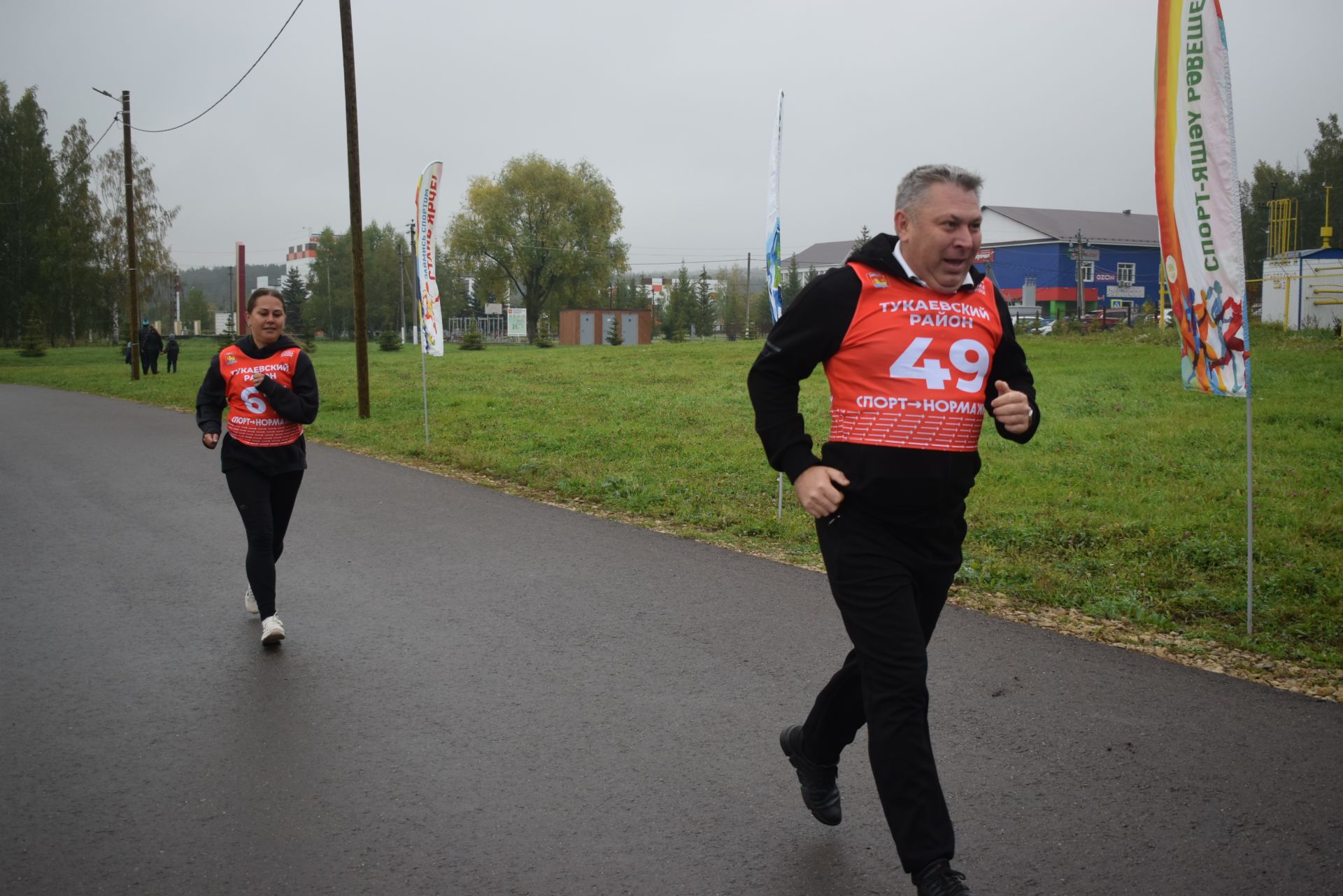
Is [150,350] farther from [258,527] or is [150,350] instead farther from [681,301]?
[681,301]

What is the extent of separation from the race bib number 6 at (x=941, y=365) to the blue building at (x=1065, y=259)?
80.1 meters

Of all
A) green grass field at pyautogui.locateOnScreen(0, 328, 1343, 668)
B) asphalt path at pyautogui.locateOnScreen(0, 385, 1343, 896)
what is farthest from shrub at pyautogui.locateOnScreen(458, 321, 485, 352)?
asphalt path at pyautogui.locateOnScreen(0, 385, 1343, 896)

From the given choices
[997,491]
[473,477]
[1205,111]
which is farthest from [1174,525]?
[473,477]

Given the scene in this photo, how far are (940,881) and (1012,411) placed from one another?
1273 mm

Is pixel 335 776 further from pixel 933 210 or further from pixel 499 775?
pixel 933 210

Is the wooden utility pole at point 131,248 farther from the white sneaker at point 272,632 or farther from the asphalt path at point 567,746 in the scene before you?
the white sneaker at point 272,632

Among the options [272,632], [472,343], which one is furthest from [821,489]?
[472,343]

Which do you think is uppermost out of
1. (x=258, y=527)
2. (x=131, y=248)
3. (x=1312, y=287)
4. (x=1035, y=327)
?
(x=131, y=248)

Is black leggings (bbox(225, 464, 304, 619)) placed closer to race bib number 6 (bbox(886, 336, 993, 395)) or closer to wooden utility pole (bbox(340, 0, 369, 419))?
race bib number 6 (bbox(886, 336, 993, 395))

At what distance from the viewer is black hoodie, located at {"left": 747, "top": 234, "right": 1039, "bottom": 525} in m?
3.09

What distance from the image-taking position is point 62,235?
6556 cm

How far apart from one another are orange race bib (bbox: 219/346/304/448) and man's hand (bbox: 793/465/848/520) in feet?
12.4

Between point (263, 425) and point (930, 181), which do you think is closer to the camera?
point (930, 181)

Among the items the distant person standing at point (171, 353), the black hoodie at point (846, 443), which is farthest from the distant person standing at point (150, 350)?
the black hoodie at point (846, 443)
